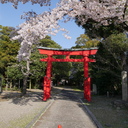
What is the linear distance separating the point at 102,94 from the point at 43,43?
1669 cm

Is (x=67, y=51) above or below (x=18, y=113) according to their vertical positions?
above

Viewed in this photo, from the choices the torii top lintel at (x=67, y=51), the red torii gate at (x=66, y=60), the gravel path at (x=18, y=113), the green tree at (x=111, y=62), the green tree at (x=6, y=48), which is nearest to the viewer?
the gravel path at (x=18, y=113)

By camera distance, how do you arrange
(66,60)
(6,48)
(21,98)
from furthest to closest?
(6,48)
(21,98)
(66,60)

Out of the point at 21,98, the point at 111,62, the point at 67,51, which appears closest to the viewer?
the point at 67,51

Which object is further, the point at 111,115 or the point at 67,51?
the point at 67,51

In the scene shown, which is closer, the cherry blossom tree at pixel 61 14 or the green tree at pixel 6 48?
the cherry blossom tree at pixel 61 14

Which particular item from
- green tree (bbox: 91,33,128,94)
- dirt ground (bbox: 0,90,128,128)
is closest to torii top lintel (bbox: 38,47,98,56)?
green tree (bbox: 91,33,128,94)

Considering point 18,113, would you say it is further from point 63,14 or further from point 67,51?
point 67,51

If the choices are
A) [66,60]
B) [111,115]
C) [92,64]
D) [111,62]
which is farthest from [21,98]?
[111,62]

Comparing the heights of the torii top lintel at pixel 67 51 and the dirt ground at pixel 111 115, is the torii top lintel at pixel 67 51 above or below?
above

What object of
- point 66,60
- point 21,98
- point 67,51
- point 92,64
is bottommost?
point 21,98

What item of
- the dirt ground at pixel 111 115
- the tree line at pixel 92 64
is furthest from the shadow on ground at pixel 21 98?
the dirt ground at pixel 111 115

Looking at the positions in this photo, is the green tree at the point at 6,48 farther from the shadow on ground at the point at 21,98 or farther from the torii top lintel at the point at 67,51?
the torii top lintel at the point at 67,51

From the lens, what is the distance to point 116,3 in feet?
21.9
